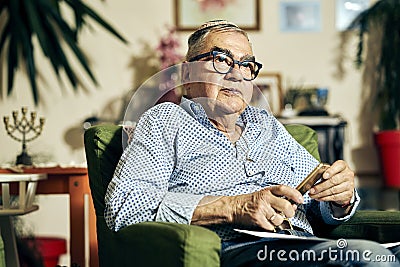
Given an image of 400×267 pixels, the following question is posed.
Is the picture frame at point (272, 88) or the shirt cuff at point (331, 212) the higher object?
the picture frame at point (272, 88)

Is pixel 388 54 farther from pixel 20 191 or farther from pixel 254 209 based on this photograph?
pixel 254 209

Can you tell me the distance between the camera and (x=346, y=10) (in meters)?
4.30

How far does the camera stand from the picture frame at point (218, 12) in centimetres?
425

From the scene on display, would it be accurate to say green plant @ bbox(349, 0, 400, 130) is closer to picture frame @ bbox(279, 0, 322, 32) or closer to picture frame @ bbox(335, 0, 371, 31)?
picture frame @ bbox(335, 0, 371, 31)

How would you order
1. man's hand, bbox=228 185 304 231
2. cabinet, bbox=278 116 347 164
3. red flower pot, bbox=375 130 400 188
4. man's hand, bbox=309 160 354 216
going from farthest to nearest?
red flower pot, bbox=375 130 400 188, cabinet, bbox=278 116 347 164, man's hand, bbox=309 160 354 216, man's hand, bbox=228 185 304 231

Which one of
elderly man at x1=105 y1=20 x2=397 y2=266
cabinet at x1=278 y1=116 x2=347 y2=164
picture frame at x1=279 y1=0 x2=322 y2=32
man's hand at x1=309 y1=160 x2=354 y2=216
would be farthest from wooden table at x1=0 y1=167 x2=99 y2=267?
picture frame at x1=279 y1=0 x2=322 y2=32

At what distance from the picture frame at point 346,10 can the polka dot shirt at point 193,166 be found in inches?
92.6

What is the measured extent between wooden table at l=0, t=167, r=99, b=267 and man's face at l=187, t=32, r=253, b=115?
0.83m

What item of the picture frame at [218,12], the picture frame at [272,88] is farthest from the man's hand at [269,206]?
the picture frame at [218,12]

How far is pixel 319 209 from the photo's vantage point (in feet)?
6.49

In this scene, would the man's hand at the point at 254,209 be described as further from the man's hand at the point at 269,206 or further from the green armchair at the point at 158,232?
the green armchair at the point at 158,232

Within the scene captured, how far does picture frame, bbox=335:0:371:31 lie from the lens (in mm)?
4293

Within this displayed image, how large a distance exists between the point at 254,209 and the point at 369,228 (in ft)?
1.64

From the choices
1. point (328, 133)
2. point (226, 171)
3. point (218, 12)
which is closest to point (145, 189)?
point (226, 171)
